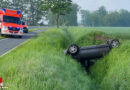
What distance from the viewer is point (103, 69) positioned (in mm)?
10195

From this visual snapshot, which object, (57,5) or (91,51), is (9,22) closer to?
(91,51)

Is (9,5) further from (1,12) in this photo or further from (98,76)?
(98,76)

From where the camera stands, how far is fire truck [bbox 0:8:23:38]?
22.3m

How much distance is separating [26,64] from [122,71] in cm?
355

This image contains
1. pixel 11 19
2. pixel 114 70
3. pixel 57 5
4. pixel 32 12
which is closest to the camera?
pixel 114 70

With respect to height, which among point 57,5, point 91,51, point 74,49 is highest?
point 57,5

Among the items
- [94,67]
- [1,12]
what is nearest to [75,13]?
[1,12]

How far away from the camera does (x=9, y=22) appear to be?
22703mm

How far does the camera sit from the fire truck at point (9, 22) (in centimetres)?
2227

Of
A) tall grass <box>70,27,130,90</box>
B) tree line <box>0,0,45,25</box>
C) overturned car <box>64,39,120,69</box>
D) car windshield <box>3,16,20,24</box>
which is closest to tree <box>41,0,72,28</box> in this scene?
car windshield <box>3,16,20,24</box>

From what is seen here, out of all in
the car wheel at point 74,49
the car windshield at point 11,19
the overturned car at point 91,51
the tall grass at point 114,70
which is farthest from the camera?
the car windshield at point 11,19

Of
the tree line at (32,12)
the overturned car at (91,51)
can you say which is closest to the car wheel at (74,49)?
the overturned car at (91,51)

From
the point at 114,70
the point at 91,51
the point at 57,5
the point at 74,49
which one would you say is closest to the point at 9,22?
the point at 74,49

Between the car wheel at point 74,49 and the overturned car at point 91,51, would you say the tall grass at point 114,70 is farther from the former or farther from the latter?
the car wheel at point 74,49
